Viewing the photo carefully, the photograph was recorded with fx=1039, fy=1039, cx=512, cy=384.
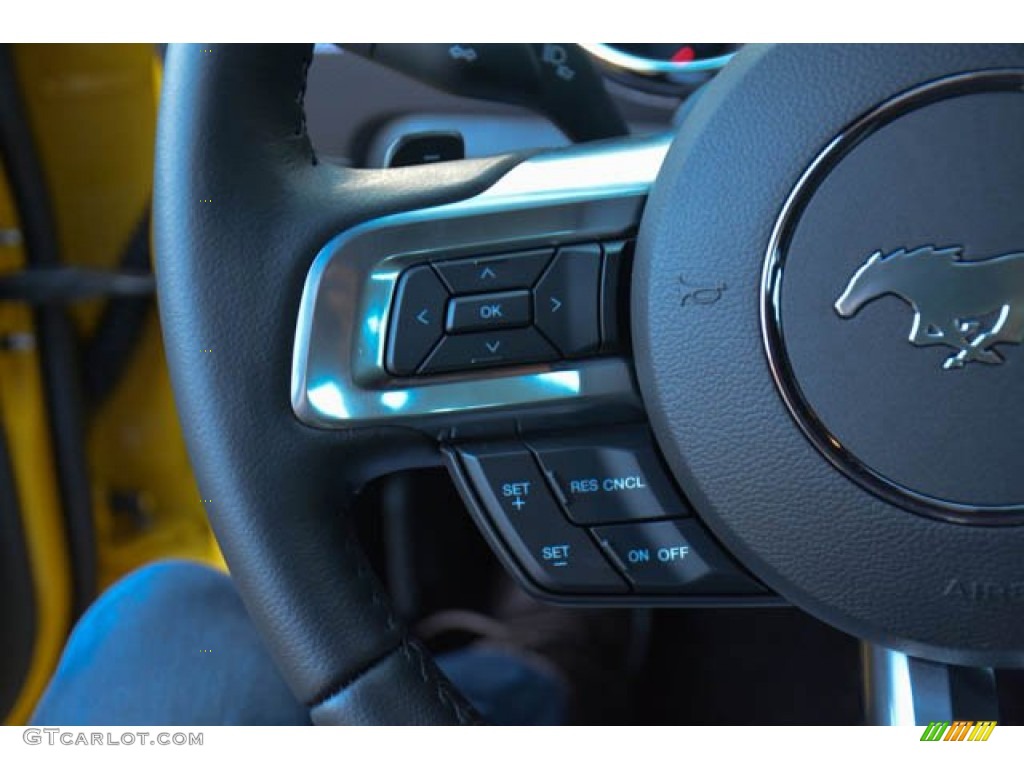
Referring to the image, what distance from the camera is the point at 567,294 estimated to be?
58cm

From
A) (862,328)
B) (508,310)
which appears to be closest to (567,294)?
(508,310)

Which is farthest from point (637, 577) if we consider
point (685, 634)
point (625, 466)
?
point (685, 634)

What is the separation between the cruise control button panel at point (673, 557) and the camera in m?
0.59

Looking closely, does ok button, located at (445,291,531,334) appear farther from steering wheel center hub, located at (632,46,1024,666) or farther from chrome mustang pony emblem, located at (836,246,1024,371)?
chrome mustang pony emblem, located at (836,246,1024,371)

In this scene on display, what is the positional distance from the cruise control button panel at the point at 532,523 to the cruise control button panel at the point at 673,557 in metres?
0.01

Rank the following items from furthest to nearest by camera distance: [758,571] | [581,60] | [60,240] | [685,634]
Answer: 1. [60,240]
2. [685,634]
3. [581,60]
4. [758,571]

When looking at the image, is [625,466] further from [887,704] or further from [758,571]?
[887,704]

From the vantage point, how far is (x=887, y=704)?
1.99 feet

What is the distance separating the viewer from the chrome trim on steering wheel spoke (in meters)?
0.58

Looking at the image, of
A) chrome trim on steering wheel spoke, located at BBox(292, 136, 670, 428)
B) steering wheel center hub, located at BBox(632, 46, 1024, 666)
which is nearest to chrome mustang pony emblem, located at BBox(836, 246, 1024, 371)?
steering wheel center hub, located at BBox(632, 46, 1024, 666)

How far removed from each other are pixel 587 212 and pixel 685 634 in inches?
27.5

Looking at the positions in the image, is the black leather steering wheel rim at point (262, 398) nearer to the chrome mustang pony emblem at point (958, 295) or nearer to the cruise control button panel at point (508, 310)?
the cruise control button panel at point (508, 310)

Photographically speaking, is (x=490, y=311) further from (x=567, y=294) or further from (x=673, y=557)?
(x=673, y=557)

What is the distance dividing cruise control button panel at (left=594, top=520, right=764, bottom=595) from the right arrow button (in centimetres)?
11
